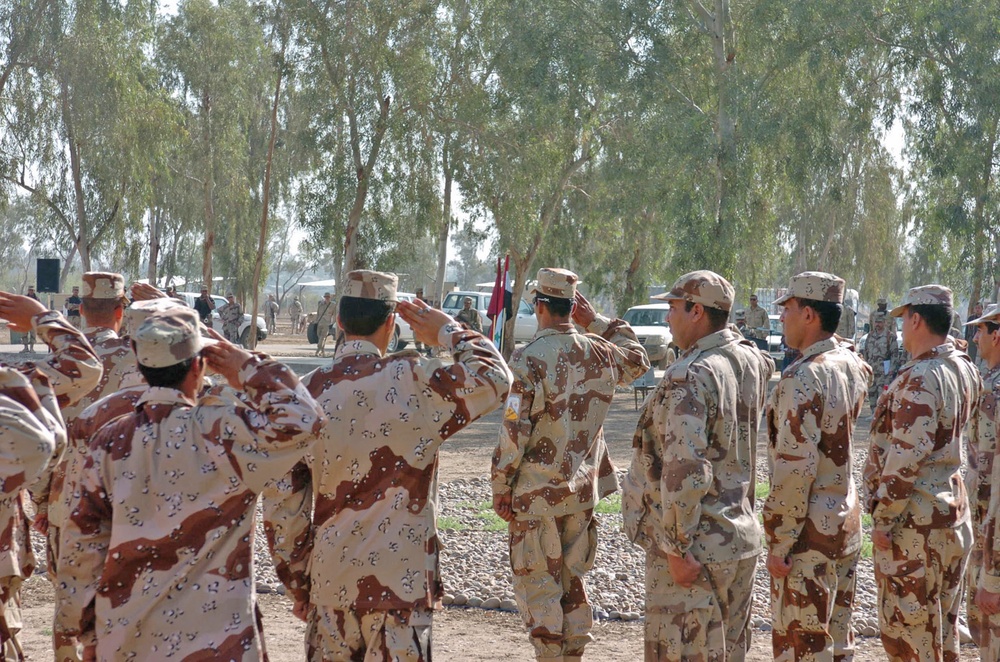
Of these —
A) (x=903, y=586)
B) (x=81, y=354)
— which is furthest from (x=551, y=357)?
(x=81, y=354)

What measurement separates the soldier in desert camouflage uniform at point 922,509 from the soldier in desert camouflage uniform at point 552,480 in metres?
1.39

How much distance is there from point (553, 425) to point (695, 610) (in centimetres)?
136

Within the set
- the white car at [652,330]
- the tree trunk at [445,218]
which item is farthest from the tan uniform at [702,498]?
the tree trunk at [445,218]

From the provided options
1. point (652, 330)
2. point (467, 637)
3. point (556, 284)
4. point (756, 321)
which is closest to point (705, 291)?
point (556, 284)

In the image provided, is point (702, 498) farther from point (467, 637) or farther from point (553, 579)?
point (467, 637)

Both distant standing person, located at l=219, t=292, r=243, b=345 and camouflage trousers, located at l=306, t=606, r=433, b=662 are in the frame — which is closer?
camouflage trousers, located at l=306, t=606, r=433, b=662

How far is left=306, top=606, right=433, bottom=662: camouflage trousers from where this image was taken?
12.4ft

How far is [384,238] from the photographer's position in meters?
27.6

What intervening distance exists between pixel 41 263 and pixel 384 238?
34.6ft

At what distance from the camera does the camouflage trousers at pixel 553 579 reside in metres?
5.36

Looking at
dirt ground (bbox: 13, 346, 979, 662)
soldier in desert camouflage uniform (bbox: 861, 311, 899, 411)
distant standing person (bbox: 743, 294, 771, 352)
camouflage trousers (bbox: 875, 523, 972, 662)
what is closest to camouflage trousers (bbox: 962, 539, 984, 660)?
dirt ground (bbox: 13, 346, 979, 662)

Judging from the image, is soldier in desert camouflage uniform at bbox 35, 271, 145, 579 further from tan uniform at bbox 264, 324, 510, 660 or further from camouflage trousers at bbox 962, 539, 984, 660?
camouflage trousers at bbox 962, 539, 984, 660

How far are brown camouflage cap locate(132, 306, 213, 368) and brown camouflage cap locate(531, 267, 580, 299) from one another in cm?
273

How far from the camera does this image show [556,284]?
18.4 feet
